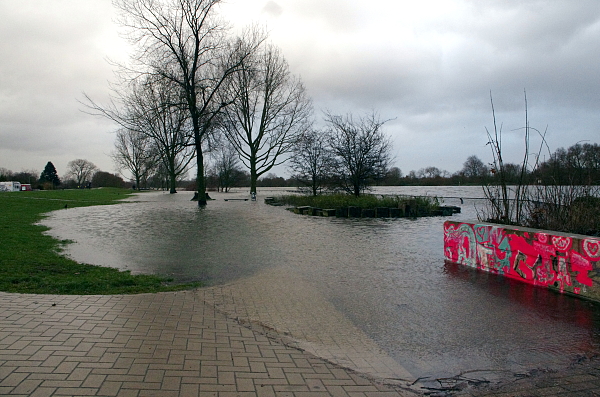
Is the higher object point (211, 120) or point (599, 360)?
point (211, 120)

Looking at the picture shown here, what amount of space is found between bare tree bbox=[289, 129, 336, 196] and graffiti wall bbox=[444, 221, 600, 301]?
18.2m

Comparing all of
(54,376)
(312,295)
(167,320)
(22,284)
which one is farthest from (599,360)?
(22,284)

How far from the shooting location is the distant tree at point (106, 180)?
9838 centimetres

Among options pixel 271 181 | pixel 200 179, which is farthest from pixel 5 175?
pixel 200 179

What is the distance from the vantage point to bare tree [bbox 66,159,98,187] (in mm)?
104375

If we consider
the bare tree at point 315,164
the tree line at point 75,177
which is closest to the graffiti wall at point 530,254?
the bare tree at point 315,164

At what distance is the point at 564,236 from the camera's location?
6.30m

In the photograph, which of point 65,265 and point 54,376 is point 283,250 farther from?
point 54,376

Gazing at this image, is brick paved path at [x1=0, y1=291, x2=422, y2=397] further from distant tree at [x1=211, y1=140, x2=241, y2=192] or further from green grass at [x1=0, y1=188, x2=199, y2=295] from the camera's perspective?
distant tree at [x1=211, y1=140, x2=241, y2=192]

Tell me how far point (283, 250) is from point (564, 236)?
624 cm

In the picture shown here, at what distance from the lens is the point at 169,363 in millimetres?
3627

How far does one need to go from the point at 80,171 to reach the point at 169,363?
376ft

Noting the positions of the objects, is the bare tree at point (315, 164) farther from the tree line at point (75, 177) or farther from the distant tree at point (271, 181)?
the tree line at point (75, 177)

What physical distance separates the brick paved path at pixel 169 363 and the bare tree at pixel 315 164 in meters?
22.6
